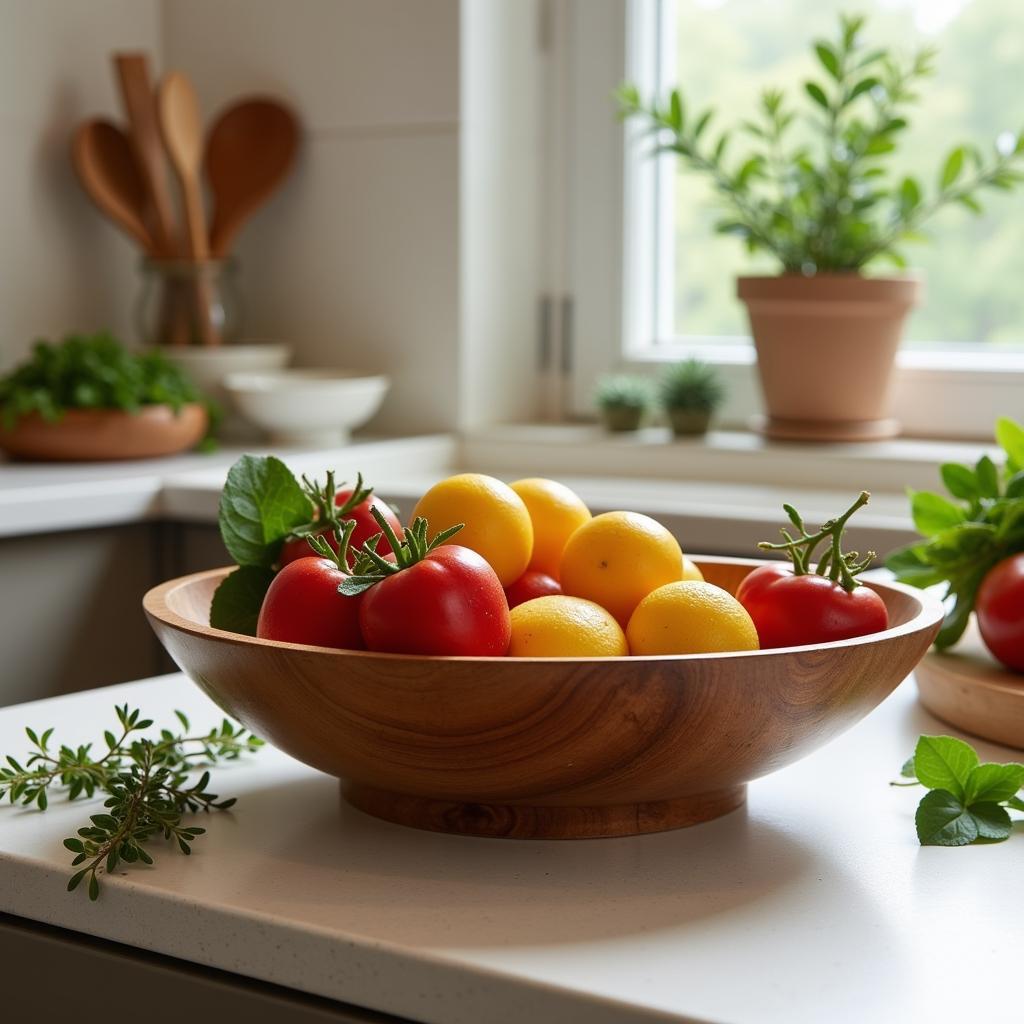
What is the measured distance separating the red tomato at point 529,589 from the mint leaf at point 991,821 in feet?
0.76

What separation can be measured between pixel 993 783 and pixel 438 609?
278 millimetres

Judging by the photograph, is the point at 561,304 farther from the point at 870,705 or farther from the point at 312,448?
the point at 870,705

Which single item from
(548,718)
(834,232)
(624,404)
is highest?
(834,232)

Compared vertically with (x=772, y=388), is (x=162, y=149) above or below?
above

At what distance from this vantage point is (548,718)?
2.08ft

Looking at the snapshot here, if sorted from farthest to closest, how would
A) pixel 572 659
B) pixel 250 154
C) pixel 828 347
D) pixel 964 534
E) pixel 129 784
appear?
pixel 250 154 → pixel 828 347 → pixel 964 534 → pixel 129 784 → pixel 572 659

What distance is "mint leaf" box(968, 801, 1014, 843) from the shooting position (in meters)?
0.71

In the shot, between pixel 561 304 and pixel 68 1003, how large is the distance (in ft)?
6.68

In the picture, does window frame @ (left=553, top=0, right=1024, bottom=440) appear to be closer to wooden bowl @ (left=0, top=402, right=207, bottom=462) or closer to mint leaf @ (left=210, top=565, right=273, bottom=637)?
wooden bowl @ (left=0, top=402, right=207, bottom=462)

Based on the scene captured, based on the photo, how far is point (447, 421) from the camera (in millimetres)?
2498

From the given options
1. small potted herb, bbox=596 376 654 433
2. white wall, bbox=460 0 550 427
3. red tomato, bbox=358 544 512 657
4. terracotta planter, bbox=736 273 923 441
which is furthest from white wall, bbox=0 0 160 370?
red tomato, bbox=358 544 512 657

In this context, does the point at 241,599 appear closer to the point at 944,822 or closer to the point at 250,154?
the point at 944,822

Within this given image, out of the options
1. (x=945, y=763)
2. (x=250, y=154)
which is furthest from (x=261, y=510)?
(x=250, y=154)

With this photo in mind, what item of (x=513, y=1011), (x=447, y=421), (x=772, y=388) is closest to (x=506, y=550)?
(x=513, y=1011)
